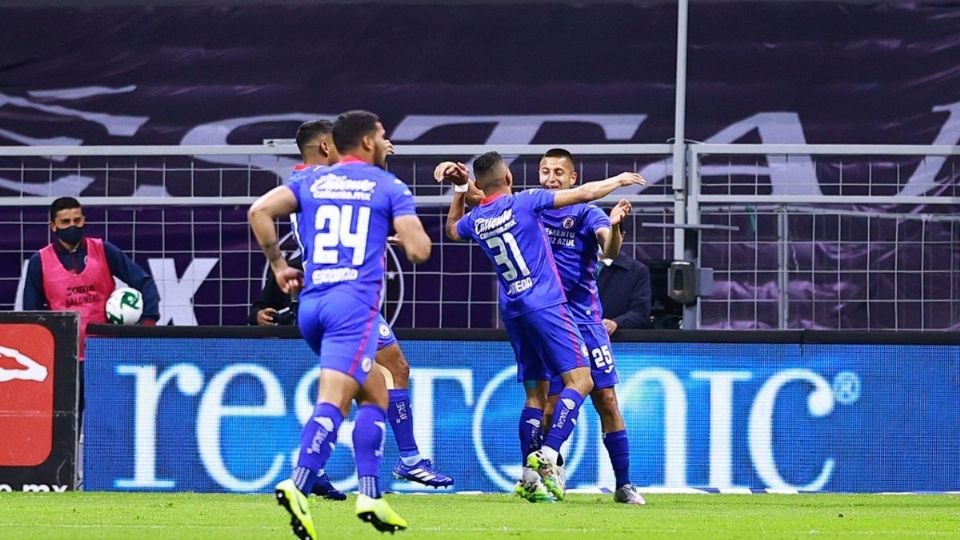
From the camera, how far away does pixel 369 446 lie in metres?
8.52

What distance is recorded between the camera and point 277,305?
44.2 ft

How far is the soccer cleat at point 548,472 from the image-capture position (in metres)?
11.0

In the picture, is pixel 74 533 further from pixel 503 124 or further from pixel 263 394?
pixel 503 124

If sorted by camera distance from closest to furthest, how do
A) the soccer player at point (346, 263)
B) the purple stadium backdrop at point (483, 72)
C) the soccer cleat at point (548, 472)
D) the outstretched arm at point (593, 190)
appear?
the soccer player at point (346, 263) → the outstretched arm at point (593, 190) → the soccer cleat at point (548, 472) → the purple stadium backdrop at point (483, 72)

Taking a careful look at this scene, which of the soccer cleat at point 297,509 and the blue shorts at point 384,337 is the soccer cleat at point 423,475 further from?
the soccer cleat at point 297,509

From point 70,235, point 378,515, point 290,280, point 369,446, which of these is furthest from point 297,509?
point 70,235

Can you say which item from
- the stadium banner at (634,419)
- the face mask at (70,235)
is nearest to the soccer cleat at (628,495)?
the stadium banner at (634,419)

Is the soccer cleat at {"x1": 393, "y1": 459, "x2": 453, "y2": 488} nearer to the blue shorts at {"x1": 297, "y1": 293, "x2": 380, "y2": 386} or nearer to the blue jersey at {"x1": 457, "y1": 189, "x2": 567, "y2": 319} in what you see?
the blue jersey at {"x1": 457, "y1": 189, "x2": 567, "y2": 319}

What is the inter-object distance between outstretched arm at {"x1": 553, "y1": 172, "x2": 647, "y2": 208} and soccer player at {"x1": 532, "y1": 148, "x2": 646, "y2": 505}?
2.59ft

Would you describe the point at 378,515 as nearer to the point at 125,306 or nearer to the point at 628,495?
the point at 628,495

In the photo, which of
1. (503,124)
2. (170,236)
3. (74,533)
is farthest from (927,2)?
(74,533)

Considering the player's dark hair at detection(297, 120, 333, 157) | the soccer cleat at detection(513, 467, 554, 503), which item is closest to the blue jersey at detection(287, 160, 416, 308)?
the player's dark hair at detection(297, 120, 333, 157)

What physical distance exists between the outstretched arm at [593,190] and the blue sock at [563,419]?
1144 millimetres

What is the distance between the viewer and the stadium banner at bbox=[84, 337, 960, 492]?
12906 mm
